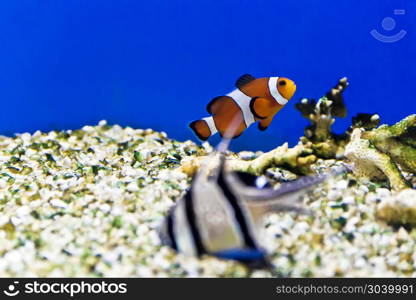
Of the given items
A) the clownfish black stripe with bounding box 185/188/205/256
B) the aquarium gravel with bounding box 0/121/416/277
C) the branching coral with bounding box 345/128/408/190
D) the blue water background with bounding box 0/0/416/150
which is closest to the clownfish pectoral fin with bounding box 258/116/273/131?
the aquarium gravel with bounding box 0/121/416/277

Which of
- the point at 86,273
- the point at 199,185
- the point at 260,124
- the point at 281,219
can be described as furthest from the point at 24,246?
the point at 260,124

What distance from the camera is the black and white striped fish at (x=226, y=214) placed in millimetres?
2104

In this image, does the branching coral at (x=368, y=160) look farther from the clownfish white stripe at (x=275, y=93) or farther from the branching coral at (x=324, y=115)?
the clownfish white stripe at (x=275, y=93)

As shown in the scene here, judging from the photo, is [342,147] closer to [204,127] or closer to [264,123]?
[264,123]

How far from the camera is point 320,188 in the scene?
10.2ft

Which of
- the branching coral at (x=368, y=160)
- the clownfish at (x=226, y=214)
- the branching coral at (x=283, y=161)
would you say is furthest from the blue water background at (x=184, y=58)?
the clownfish at (x=226, y=214)

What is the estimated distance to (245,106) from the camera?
3293 millimetres

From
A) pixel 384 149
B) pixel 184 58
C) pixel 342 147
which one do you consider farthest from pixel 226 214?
pixel 184 58

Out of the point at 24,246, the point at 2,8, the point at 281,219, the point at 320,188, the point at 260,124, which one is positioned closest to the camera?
the point at 24,246

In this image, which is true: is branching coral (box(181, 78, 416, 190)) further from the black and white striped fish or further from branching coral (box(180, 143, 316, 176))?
the black and white striped fish

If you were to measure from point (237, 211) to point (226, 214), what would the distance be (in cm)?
5

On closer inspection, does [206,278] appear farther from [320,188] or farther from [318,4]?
[318,4]

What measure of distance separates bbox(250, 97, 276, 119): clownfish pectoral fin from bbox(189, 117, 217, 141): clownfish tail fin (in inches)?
11.4

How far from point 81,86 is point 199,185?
2737mm
